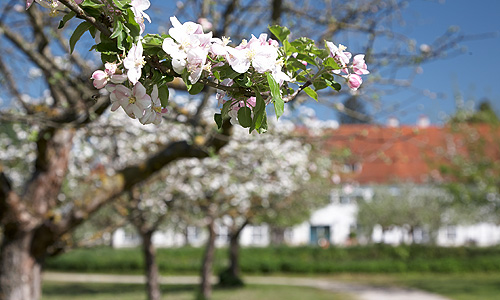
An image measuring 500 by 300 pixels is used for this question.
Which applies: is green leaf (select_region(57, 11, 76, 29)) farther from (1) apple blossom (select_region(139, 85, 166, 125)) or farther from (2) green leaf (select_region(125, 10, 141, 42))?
(1) apple blossom (select_region(139, 85, 166, 125))

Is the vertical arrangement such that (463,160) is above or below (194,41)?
above

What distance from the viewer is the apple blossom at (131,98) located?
139 cm

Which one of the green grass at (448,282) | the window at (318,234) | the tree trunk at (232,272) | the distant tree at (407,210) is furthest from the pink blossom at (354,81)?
the window at (318,234)

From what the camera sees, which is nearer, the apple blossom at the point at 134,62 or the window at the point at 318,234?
the apple blossom at the point at 134,62

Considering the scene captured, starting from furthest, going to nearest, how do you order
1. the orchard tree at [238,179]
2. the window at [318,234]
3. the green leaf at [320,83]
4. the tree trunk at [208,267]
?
the window at [318,234] → the tree trunk at [208,267] → the orchard tree at [238,179] → the green leaf at [320,83]

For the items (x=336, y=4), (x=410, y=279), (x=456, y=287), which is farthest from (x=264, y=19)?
(x=410, y=279)

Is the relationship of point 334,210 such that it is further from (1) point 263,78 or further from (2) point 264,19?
(1) point 263,78

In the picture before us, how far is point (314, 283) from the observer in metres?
20.4

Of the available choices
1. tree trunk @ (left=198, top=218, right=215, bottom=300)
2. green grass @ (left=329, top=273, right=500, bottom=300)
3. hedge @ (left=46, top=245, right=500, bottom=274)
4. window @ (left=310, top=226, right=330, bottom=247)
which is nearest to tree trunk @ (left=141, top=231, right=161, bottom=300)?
tree trunk @ (left=198, top=218, right=215, bottom=300)

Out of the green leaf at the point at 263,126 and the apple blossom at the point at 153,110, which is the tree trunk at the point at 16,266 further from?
the green leaf at the point at 263,126

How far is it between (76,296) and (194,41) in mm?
17570

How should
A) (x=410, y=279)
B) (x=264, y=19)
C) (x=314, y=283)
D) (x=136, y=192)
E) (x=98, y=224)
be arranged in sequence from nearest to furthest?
(x=264, y=19) < (x=136, y=192) < (x=98, y=224) < (x=314, y=283) < (x=410, y=279)

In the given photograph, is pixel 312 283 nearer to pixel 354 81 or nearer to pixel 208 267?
pixel 208 267

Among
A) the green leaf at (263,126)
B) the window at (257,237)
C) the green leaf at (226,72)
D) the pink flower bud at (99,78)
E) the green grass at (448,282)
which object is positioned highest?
the green leaf at (226,72)
